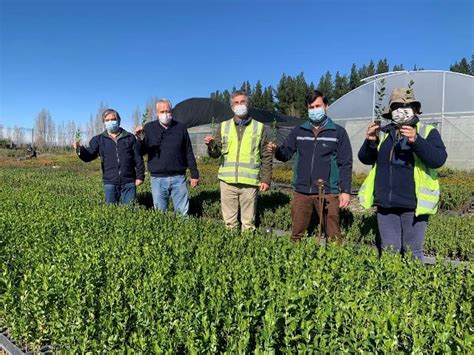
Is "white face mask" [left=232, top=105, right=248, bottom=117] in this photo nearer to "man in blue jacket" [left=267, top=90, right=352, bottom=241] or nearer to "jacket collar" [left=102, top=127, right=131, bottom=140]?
"man in blue jacket" [left=267, top=90, right=352, bottom=241]

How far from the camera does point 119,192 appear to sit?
19.9 ft

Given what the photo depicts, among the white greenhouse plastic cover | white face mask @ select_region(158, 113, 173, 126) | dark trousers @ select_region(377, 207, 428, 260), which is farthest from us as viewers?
the white greenhouse plastic cover

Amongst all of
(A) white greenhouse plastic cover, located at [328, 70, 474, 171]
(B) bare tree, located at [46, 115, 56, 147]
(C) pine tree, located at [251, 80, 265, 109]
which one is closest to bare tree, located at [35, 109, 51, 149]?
(B) bare tree, located at [46, 115, 56, 147]

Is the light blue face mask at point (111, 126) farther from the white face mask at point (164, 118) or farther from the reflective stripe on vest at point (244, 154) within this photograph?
the reflective stripe on vest at point (244, 154)

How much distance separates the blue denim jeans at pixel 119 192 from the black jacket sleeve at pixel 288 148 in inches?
94.0

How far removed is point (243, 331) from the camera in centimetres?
189

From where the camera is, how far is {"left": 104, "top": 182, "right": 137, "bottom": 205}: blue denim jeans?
5.96 meters

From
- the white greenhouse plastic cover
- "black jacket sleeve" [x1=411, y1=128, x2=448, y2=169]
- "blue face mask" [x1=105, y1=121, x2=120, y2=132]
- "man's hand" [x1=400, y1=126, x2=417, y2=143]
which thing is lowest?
"black jacket sleeve" [x1=411, y1=128, x2=448, y2=169]

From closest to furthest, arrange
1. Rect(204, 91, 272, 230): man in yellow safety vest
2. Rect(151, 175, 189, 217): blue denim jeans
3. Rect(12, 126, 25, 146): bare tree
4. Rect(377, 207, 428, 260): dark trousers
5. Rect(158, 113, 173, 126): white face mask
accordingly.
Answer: Rect(377, 207, 428, 260): dark trousers < Rect(204, 91, 272, 230): man in yellow safety vest < Rect(158, 113, 173, 126): white face mask < Rect(151, 175, 189, 217): blue denim jeans < Rect(12, 126, 25, 146): bare tree

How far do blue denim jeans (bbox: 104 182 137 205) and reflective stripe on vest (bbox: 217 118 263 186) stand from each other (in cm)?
167

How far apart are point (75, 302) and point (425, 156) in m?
2.79

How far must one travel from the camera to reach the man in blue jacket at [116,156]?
19.2ft

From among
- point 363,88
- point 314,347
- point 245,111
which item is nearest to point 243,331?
point 314,347

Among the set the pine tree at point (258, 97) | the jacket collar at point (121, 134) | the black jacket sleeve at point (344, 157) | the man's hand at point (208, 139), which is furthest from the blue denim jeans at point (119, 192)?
the pine tree at point (258, 97)
